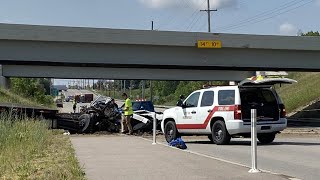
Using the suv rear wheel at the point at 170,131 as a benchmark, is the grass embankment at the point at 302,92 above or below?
above

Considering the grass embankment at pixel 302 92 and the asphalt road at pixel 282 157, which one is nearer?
the asphalt road at pixel 282 157

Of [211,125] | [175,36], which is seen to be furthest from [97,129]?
[175,36]

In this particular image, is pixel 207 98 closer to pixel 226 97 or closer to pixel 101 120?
pixel 226 97

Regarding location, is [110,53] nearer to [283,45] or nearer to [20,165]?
[283,45]

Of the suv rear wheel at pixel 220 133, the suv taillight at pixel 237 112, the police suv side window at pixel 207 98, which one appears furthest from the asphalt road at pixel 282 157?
the police suv side window at pixel 207 98

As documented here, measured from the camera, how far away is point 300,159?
13.2 meters

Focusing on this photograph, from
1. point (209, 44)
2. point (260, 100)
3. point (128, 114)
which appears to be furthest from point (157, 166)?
point (209, 44)

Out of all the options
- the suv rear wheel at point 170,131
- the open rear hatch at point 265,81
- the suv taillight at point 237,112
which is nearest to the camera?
the open rear hatch at point 265,81

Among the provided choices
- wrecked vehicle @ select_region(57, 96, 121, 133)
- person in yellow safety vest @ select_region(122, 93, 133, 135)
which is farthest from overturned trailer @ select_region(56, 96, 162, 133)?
person in yellow safety vest @ select_region(122, 93, 133, 135)

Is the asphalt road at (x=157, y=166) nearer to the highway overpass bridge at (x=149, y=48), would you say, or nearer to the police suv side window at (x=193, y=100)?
the police suv side window at (x=193, y=100)

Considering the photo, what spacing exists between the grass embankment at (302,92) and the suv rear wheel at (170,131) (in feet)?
104

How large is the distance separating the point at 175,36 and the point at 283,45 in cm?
805

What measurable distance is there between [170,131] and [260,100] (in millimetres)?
4088

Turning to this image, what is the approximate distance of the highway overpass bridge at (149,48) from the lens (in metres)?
33.6
